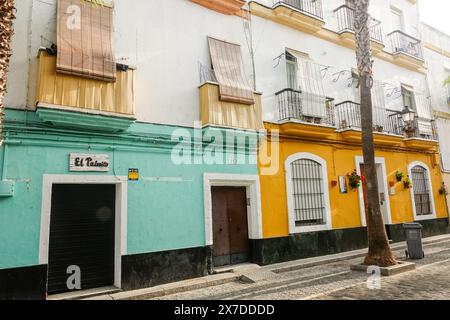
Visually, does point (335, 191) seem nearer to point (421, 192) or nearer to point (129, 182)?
point (421, 192)

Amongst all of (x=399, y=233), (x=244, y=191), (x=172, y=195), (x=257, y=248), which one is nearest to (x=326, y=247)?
(x=257, y=248)

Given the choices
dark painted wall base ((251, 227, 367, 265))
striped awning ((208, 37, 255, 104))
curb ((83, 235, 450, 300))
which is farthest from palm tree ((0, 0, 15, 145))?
dark painted wall base ((251, 227, 367, 265))

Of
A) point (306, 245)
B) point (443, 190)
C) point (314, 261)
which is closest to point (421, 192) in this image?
point (443, 190)

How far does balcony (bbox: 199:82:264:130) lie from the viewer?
8672 millimetres

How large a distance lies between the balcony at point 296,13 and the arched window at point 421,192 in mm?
7479

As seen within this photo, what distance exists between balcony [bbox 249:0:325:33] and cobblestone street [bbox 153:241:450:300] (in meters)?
8.03

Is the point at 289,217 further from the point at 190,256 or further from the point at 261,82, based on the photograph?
the point at 261,82

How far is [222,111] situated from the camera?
29.1 feet

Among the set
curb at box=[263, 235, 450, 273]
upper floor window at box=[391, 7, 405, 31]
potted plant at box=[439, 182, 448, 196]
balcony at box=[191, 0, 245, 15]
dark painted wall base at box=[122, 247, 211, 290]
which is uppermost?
upper floor window at box=[391, 7, 405, 31]

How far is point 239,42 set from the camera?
10.1m

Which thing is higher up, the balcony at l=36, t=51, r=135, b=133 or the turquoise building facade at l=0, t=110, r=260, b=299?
the balcony at l=36, t=51, r=135, b=133

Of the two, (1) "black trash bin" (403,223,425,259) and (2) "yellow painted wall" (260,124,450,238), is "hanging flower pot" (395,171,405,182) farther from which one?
(1) "black trash bin" (403,223,425,259)

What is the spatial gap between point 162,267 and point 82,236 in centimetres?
193
